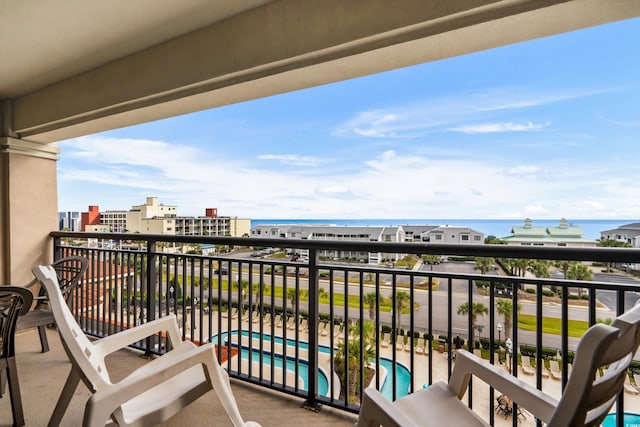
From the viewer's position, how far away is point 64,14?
6.97 ft

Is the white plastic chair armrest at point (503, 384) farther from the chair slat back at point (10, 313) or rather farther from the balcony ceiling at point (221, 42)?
the chair slat back at point (10, 313)

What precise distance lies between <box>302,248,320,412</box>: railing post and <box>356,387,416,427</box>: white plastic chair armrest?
3.17 feet

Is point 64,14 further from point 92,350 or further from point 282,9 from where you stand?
point 92,350

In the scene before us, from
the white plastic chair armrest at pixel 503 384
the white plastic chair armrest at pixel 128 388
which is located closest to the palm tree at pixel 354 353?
the white plastic chair armrest at pixel 503 384

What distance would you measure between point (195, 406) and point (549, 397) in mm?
1911

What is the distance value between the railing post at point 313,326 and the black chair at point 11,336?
163 cm

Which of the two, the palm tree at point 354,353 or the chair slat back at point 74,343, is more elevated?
the chair slat back at point 74,343

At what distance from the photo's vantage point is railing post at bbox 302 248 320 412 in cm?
198

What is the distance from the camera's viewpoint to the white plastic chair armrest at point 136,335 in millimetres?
1618

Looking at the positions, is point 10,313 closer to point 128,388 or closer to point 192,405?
point 192,405

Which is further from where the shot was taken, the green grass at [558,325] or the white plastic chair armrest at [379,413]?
the green grass at [558,325]

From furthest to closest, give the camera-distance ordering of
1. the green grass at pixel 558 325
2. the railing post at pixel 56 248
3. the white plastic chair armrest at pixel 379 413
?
the railing post at pixel 56 248 < the green grass at pixel 558 325 < the white plastic chair armrest at pixel 379 413

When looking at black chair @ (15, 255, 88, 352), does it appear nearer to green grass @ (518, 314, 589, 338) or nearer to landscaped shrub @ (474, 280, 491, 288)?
landscaped shrub @ (474, 280, 491, 288)

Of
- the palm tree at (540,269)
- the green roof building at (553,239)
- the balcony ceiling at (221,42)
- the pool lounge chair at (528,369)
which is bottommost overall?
the pool lounge chair at (528,369)
